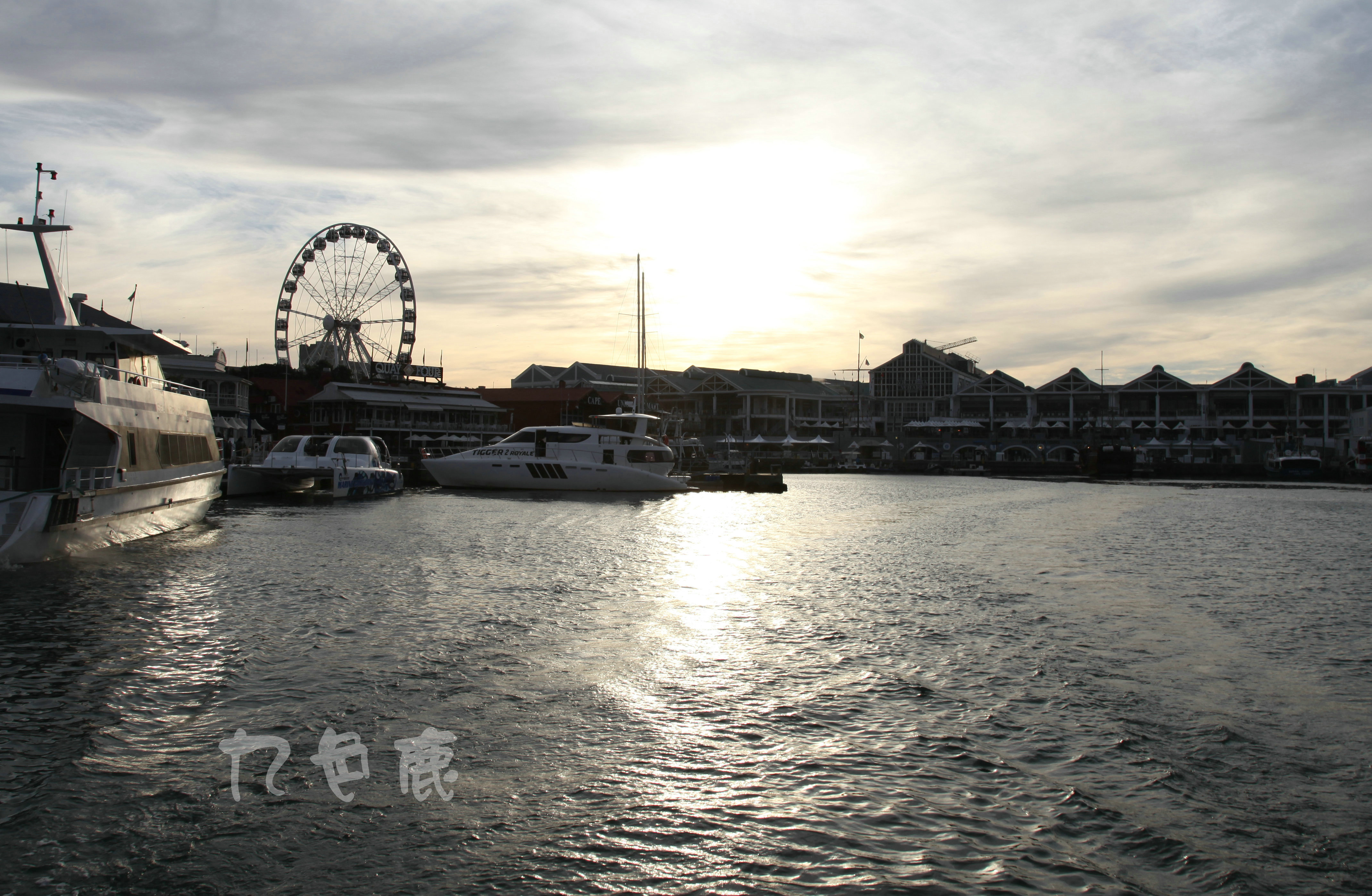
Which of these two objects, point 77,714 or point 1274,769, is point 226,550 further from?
point 1274,769

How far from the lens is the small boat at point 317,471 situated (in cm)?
4131

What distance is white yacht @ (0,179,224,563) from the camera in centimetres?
1820

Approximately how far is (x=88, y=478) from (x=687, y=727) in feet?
53.8

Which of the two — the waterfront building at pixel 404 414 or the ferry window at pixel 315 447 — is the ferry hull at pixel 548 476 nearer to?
the ferry window at pixel 315 447

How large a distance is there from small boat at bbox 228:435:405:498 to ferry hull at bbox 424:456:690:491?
18.2 ft

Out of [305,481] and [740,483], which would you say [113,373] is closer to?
[305,481]

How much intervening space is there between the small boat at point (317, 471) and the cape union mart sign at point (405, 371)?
40.3 metres

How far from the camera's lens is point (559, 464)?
5041 cm

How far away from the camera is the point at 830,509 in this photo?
4191 cm

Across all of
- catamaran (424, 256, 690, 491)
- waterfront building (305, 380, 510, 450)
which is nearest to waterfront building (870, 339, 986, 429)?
waterfront building (305, 380, 510, 450)

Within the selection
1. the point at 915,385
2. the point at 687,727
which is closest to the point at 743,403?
the point at 915,385

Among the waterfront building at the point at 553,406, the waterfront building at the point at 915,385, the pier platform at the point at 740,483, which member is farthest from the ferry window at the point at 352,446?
the waterfront building at the point at 915,385

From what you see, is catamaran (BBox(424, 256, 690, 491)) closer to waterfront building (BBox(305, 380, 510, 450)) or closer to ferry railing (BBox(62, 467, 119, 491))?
waterfront building (BBox(305, 380, 510, 450))

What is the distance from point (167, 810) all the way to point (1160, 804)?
25.2ft
